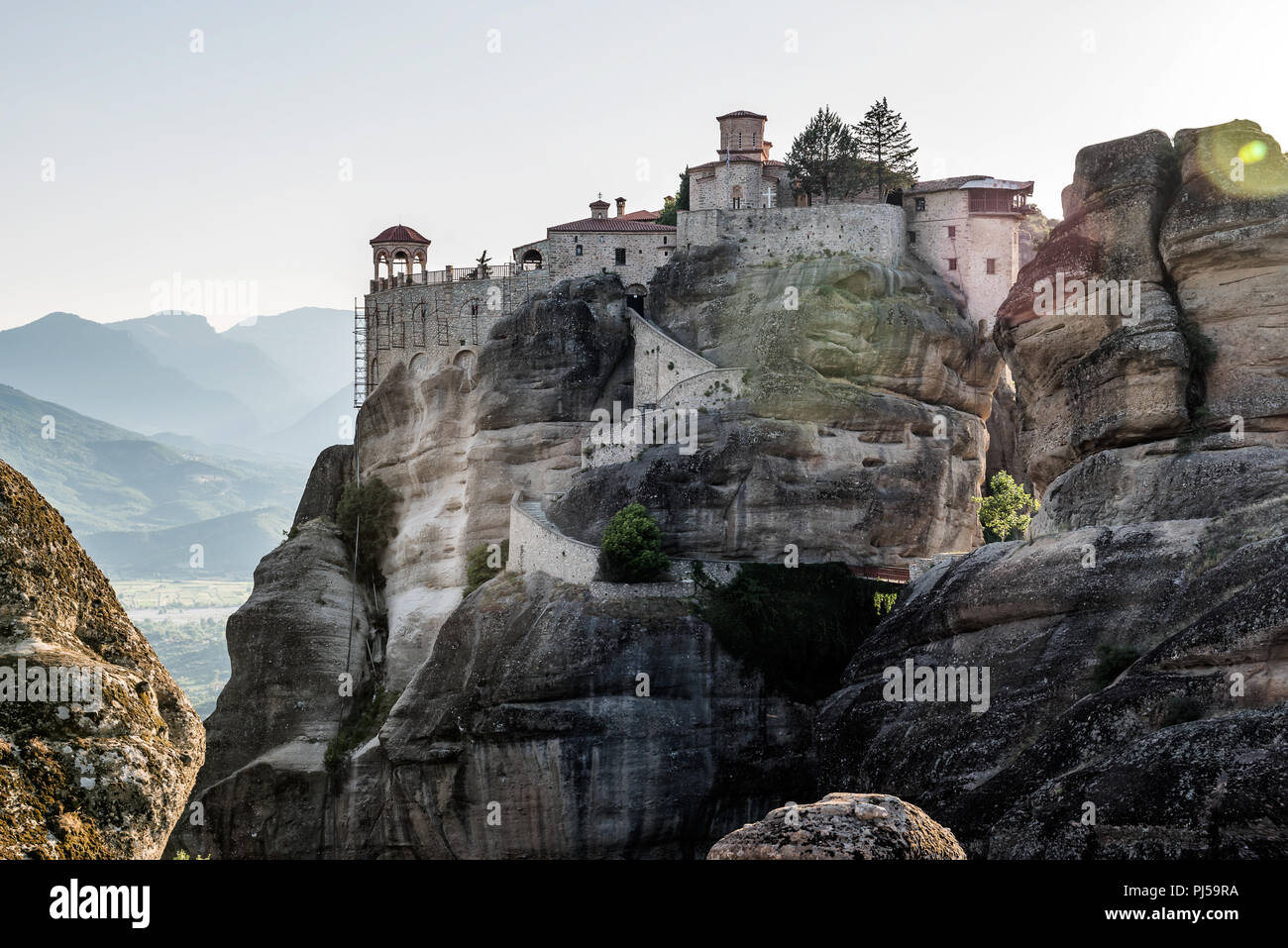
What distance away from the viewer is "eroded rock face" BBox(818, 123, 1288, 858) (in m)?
34.1

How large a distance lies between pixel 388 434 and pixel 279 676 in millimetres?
13676

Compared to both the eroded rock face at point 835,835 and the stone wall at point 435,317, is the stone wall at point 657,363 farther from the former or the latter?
the eroded rock face at point 835,835

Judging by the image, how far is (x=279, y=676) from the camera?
75.6 metres

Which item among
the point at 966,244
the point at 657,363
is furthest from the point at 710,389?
the point at 966,244

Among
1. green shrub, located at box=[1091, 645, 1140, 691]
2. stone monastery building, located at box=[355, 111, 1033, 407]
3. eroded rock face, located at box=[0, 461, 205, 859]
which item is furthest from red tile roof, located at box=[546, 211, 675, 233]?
eroded rock face, located at box=[0, 461, 205, 859]

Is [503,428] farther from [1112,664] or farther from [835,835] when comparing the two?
[835,835]

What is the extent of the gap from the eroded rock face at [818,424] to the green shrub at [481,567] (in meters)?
5.25

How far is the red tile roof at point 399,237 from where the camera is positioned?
8156 cm

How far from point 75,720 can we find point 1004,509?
62818 mm

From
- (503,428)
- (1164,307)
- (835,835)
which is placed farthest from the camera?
(503,428)

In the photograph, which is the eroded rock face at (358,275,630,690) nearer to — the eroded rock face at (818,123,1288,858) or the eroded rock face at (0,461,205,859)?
the eroded rock face at (818,123,1288,858)

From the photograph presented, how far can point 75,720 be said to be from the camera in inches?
525

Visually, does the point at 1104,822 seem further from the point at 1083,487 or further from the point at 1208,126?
the point at 1208,126

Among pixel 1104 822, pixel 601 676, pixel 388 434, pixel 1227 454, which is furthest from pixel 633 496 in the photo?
pixel 1104 822
